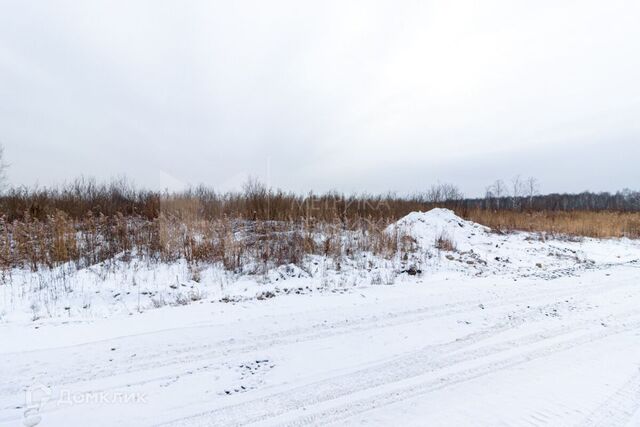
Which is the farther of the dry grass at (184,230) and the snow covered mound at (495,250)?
the snow covered mound at (495,250)

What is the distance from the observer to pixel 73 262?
750cm

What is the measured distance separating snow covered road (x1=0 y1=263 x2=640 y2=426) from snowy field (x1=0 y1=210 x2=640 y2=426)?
0.02 m

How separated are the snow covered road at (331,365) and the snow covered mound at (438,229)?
5.83m

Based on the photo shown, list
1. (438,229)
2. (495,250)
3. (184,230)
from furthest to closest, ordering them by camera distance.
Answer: (438,229) → (495,250) → (184,230)

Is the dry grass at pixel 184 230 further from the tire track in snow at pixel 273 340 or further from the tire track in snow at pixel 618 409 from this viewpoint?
the tire track in snow at pixel 618 409

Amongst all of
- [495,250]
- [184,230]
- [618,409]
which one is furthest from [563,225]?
[184,230]

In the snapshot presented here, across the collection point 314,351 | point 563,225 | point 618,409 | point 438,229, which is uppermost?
→ point 438,229

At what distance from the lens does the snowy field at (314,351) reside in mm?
2652

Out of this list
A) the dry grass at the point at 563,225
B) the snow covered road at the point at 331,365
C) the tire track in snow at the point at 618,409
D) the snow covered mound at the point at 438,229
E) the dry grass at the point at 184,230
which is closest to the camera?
the tire track in snow at the point at 618,409

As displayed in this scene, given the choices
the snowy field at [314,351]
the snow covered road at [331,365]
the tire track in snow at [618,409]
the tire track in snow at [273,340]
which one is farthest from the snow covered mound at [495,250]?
the tire track in snow at [618,409]

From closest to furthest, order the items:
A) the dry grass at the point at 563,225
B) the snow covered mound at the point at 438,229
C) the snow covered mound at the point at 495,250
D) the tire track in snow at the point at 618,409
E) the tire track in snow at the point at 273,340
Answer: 1. the tire track in snow at the point at 618,409
2. the tire track in snow at the point at 273,340
3. the snow covered mound at the point at 495,250
4. the snow covered mound at the point at 438,229
5. the dry grass at the point at 563,225

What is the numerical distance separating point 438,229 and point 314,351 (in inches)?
414

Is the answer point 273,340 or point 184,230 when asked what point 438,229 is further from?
point 273,340

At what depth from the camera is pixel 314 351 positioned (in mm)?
3725
